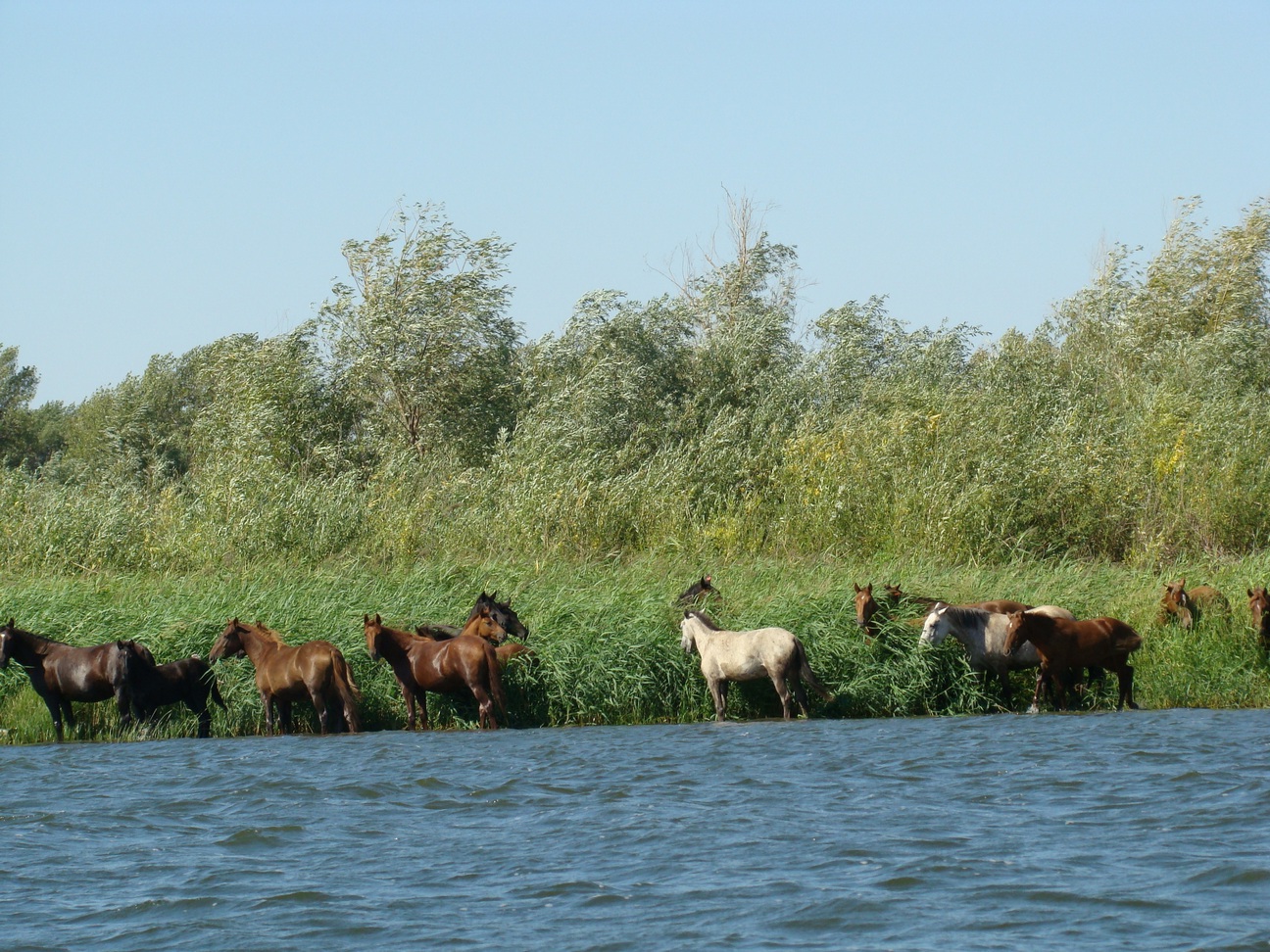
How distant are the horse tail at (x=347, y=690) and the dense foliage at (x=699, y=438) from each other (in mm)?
7763

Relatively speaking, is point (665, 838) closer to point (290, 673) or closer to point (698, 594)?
point (290, 673)

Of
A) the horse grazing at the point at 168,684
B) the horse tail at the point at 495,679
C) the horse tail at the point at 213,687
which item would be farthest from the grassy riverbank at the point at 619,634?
the horse tail at the point at 495,679

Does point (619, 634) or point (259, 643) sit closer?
point (259, 643)

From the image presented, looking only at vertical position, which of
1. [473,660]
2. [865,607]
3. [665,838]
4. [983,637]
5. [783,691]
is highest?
[865,607]

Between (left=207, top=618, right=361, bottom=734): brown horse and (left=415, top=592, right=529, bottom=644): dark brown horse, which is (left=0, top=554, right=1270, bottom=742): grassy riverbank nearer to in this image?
(left=415, top=592, right=529, bottom=644): dark brown horse

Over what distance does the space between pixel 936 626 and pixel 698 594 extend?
3858mm

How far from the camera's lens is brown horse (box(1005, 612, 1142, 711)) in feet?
54.3

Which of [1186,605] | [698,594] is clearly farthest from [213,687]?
[1186,605]

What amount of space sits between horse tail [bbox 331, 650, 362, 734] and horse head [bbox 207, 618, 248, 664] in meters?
1.28

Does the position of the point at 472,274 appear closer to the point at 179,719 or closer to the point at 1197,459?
the point at 1197,459

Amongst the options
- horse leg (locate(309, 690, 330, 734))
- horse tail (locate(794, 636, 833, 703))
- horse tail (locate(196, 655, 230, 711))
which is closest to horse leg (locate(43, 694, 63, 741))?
horse tail (locate(196, 655, 230, 711))

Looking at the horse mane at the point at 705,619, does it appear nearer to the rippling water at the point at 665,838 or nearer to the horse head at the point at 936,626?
the rippling water at the point at 665,838

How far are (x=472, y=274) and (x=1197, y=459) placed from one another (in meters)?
19.9

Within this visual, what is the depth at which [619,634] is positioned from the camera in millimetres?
17594
